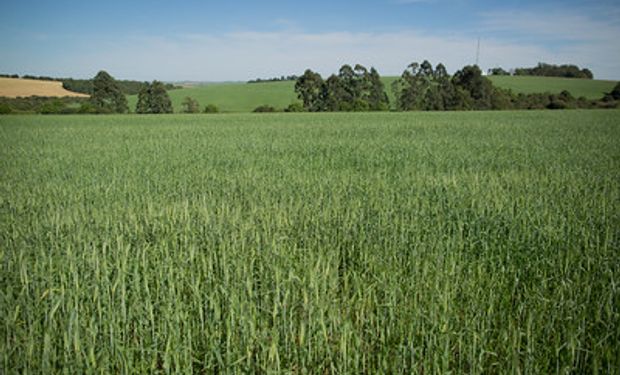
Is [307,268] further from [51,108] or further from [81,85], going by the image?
[81,85]

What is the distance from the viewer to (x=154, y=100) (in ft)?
198

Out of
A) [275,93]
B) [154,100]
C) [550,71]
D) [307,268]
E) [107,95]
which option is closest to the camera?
[307,268]

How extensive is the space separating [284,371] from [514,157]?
11.3 metres

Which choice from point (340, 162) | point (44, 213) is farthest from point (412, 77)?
point (44, 213)

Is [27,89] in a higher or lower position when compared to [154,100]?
higher

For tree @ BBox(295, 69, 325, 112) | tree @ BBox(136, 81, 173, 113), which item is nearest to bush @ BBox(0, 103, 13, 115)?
tree @ BBox(136, 81, 173, 113)

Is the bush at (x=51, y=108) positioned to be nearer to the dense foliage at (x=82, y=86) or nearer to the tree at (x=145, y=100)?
the tree at (x=145, y=100)

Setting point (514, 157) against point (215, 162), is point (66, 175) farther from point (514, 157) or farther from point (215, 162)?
point (514, 157)

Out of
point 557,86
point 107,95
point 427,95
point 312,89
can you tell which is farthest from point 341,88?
point 557,86

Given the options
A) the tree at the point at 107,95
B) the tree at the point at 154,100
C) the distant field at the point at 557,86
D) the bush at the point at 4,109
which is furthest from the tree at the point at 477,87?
the bush at the point at 4,109

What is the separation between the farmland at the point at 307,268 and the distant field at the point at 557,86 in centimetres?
7971

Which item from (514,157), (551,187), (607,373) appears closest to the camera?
(607,373)

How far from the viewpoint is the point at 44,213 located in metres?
5.69

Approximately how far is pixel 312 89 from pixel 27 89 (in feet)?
167
